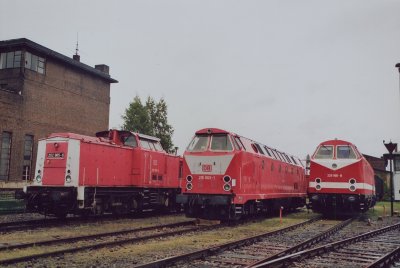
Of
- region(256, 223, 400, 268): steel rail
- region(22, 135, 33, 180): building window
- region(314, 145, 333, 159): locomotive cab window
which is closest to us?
region(256, 223, 400, 268): steel rail

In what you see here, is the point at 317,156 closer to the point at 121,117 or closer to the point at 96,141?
the point at 96,141

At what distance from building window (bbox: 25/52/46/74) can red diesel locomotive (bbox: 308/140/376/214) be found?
24636 millimetres

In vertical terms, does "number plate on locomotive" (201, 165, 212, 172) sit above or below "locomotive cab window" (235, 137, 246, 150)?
Answer: below

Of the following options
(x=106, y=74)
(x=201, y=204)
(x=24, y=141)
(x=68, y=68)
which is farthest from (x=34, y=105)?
(x=201, y=204)

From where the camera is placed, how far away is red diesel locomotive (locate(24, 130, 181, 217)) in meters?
14.6

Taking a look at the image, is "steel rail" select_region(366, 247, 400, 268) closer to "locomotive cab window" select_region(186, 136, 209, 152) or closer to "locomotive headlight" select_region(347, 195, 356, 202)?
"locomotive cab window" select_region(186, 136, 209, 152)

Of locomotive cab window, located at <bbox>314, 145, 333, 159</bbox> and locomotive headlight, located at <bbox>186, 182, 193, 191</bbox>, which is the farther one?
locomotive cab window, located at <bbox>314, 145, 333, 159</bbox>

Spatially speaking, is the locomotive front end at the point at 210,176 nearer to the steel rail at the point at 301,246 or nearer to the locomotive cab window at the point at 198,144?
the locomotive cab window at the point at 198,144

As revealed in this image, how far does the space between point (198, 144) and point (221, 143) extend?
0.90 meters

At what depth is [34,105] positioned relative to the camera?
107 ft

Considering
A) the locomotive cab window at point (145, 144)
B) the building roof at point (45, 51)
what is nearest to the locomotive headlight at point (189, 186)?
the locomotive cab window at point (145, 144)

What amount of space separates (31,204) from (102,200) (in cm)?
255

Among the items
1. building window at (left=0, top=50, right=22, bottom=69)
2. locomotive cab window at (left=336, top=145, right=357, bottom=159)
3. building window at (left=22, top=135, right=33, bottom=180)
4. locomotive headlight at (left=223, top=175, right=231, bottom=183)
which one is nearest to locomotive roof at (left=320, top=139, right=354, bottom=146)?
locomotive cab window at (left=336, top=145, right=357, bottom=159)

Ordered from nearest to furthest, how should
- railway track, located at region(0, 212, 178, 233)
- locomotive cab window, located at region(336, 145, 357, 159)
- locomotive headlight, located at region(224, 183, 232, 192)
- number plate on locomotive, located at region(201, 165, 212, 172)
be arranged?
railway track, located at region(0, 212, 178, 233)
locomotive headlight, located at region(224, 183, 232, 192)
number plate on locomotive, located at region(201, 165, 212, 172)
locomotive cab window, located at region(336, 145, 357, 159)
